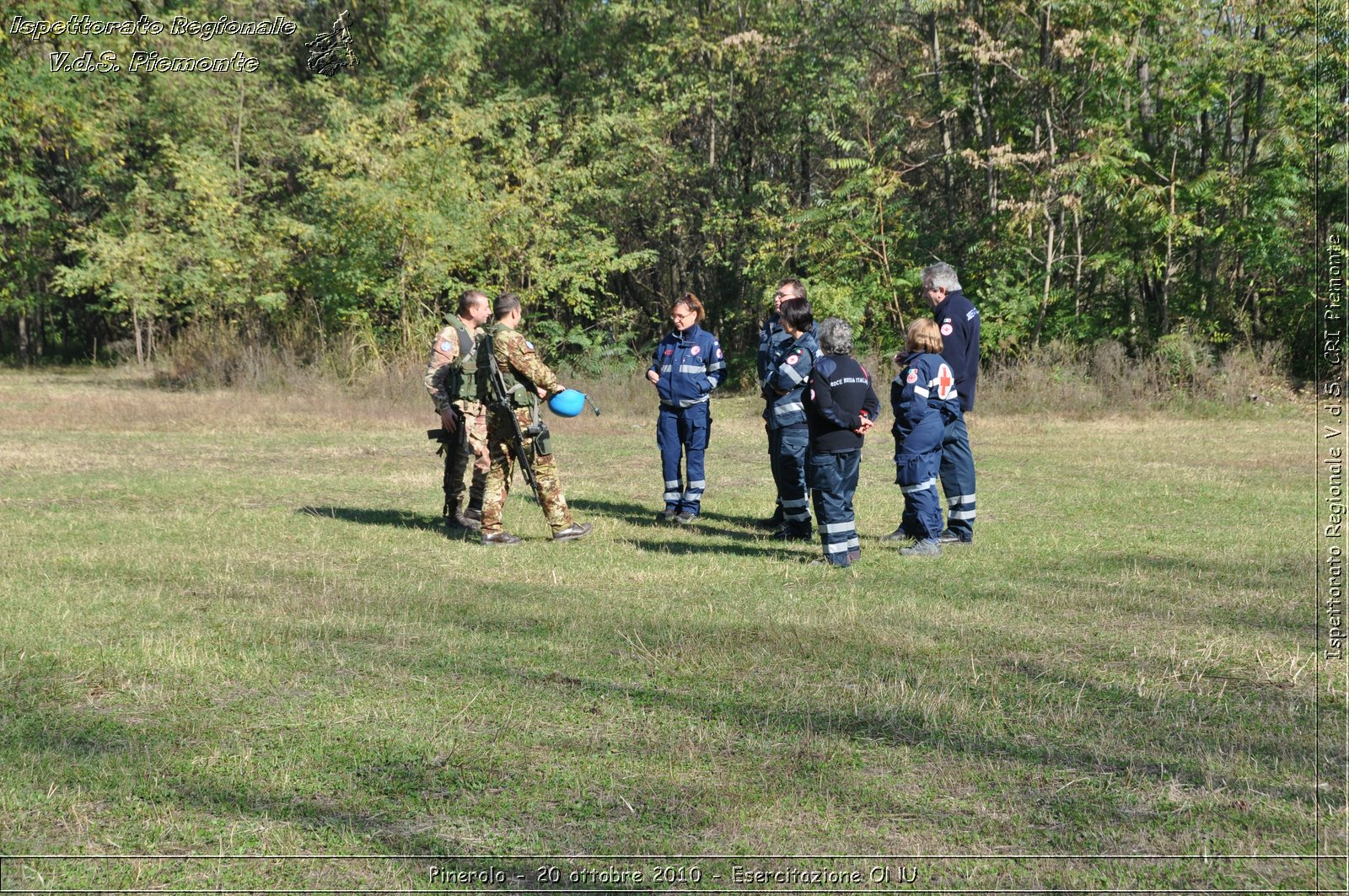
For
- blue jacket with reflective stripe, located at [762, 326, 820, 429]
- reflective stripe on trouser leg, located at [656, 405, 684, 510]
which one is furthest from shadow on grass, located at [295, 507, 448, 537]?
blue jacket with reflective stripe, located at [762, 326, 820, 429]

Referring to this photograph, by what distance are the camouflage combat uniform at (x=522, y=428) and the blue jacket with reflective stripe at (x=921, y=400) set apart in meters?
2.57

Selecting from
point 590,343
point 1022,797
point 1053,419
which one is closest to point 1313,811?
point 1022,797

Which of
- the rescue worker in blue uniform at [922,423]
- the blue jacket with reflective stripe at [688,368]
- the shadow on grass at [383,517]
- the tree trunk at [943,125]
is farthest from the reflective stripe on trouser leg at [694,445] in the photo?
the tree trunk at [943,125]

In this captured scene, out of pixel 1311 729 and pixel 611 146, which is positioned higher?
pixel 611 146

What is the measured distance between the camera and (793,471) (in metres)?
9.43

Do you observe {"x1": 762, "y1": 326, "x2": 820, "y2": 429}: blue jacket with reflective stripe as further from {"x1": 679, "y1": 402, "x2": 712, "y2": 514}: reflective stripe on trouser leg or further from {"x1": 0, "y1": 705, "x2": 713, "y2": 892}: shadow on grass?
{"x1": 0, "y1": 705, "x2": 713, "y2": 892}: shadow on grass

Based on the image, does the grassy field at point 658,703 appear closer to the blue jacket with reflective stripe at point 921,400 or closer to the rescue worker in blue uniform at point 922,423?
the rescue worker in blue uniform at point 922,423

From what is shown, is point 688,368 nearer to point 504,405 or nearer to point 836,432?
point 504,405

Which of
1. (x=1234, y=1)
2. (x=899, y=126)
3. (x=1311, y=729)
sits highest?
(x=1234, y=1)

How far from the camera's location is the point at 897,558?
28.3 feet

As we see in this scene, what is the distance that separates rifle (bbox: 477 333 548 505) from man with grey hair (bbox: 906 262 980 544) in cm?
308

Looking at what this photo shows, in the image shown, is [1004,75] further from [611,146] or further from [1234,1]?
[611,146]

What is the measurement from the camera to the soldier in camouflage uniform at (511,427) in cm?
912

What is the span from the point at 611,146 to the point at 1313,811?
27.8 metres
